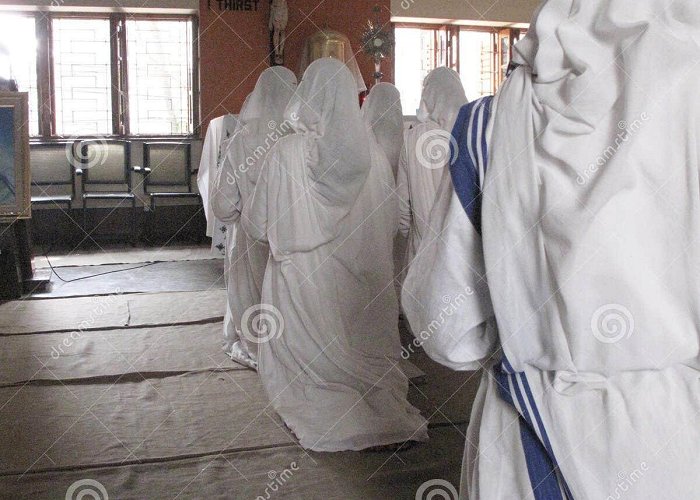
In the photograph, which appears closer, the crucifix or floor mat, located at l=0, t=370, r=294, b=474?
floor mat, located at l=0, t=370, r=294, b=474

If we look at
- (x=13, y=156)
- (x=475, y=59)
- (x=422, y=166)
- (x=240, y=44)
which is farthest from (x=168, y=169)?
(x=422, y=166)

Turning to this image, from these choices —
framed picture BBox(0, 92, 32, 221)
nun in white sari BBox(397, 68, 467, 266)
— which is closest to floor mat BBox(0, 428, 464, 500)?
nun in white sari BBox(397, 68, 467, 266)

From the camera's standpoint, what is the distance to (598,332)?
3.55 feet

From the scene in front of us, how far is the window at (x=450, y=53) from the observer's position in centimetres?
968

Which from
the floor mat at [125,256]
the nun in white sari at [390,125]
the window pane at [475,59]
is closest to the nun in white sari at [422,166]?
the nun in white sari at [390,125]

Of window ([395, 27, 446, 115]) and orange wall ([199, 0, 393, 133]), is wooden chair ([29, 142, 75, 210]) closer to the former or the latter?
orange wall ([199, 0, 393, 133])

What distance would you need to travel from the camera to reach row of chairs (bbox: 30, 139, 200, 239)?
817 cm

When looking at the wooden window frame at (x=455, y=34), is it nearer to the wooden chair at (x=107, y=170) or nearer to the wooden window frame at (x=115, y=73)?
the wooden window frame at (x=115, y=73)

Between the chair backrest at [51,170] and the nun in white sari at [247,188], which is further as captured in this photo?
the chair backrest at [51,170]

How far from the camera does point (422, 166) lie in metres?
3.78

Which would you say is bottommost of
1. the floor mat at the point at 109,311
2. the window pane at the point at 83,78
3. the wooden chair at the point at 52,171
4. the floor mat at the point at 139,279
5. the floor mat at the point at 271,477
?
the floor mat at the point at 271,477

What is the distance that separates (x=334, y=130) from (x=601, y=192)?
2.03 m

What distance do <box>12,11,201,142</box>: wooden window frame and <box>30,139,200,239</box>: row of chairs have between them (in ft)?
1.10

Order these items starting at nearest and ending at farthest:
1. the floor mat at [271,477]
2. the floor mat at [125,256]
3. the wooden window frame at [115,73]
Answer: the floor mat at [271,477]
the floor mat at [125,256]
the wooden window frame at [115,73]
